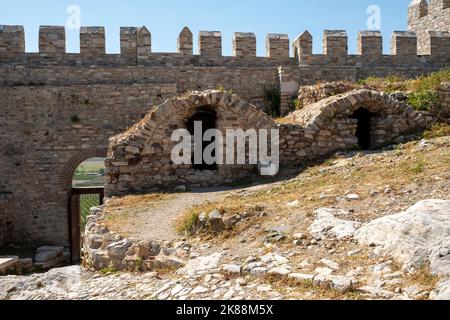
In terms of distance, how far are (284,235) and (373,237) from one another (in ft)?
3.89

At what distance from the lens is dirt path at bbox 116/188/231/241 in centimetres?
687

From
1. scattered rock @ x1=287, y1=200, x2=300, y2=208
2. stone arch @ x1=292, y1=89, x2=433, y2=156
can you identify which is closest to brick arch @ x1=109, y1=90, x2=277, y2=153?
stone arch @ x1=292, y1=89, x2=433, y2=156

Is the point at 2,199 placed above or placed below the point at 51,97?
below

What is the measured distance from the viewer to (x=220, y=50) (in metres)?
15.5

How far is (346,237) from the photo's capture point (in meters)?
5.29

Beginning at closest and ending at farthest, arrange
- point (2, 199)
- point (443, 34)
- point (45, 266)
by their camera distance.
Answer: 1. point (45, 266)
2. point (2, 199)
3. point (443, 34)

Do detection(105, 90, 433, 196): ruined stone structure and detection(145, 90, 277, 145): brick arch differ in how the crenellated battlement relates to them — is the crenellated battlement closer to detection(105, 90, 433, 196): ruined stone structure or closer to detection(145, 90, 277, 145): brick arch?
detection(105, 90, 433, 196): ruined stone structure

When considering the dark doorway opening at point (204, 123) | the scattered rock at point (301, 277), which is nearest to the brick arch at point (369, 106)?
the dark doorway opening at point (204, 123)

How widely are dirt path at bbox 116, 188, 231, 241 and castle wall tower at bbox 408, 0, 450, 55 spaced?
483 inches

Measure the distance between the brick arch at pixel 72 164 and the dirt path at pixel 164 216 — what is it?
5938mm

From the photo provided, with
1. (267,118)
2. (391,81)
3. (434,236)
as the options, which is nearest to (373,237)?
(434,236)

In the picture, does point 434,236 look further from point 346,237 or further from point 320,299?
point 320,299

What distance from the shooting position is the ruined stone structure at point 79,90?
46.5ft

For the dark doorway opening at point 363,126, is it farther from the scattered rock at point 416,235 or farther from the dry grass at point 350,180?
the scattered rock at point 416,235
